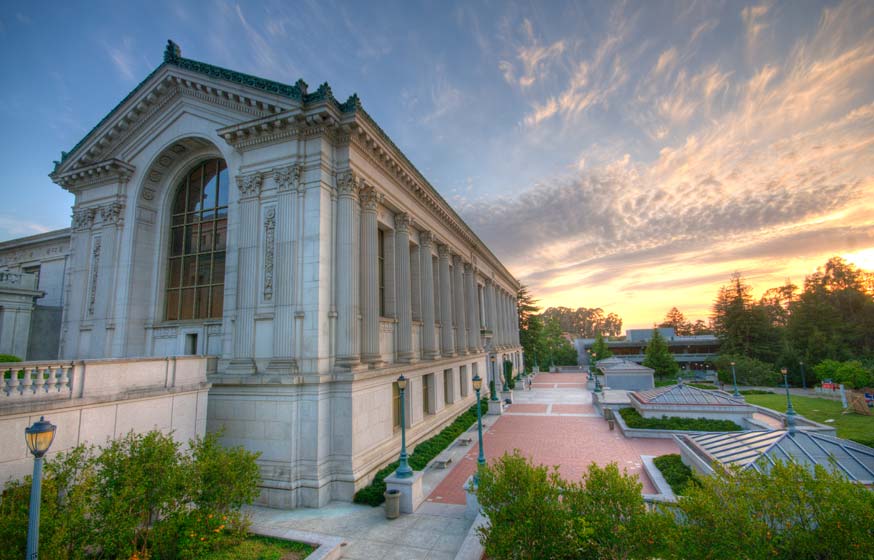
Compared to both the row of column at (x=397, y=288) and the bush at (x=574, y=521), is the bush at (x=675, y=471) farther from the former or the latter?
the row of column at (x=397, y=288)

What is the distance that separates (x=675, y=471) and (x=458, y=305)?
18413 mm

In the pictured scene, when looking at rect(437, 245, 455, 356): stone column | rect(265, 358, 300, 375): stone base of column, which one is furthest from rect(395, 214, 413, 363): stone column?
rect(265, 358, 300, 375): stone base of column

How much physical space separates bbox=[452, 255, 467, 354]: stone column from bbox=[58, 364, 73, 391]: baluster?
21.9 metres

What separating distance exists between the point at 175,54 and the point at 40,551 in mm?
18848

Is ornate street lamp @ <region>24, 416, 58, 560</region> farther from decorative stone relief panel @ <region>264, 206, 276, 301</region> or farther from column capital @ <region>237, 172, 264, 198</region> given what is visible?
column capital @ <region>237, 172, 264, 198</region>

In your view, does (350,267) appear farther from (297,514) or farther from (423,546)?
(423,546)

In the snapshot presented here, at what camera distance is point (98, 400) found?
1031 centimetres

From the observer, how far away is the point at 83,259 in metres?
18.9

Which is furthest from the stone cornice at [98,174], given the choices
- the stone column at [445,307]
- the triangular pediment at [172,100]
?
the stone column at [445,307]

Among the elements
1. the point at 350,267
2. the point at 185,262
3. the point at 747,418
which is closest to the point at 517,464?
the point at 350,267

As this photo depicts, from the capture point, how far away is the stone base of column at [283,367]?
1362 centimetres

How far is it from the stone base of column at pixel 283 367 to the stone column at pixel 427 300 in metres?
10.2

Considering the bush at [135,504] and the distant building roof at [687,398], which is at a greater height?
the bush at [135,504]

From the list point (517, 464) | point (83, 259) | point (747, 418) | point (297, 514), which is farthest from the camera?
point (747, 418)
